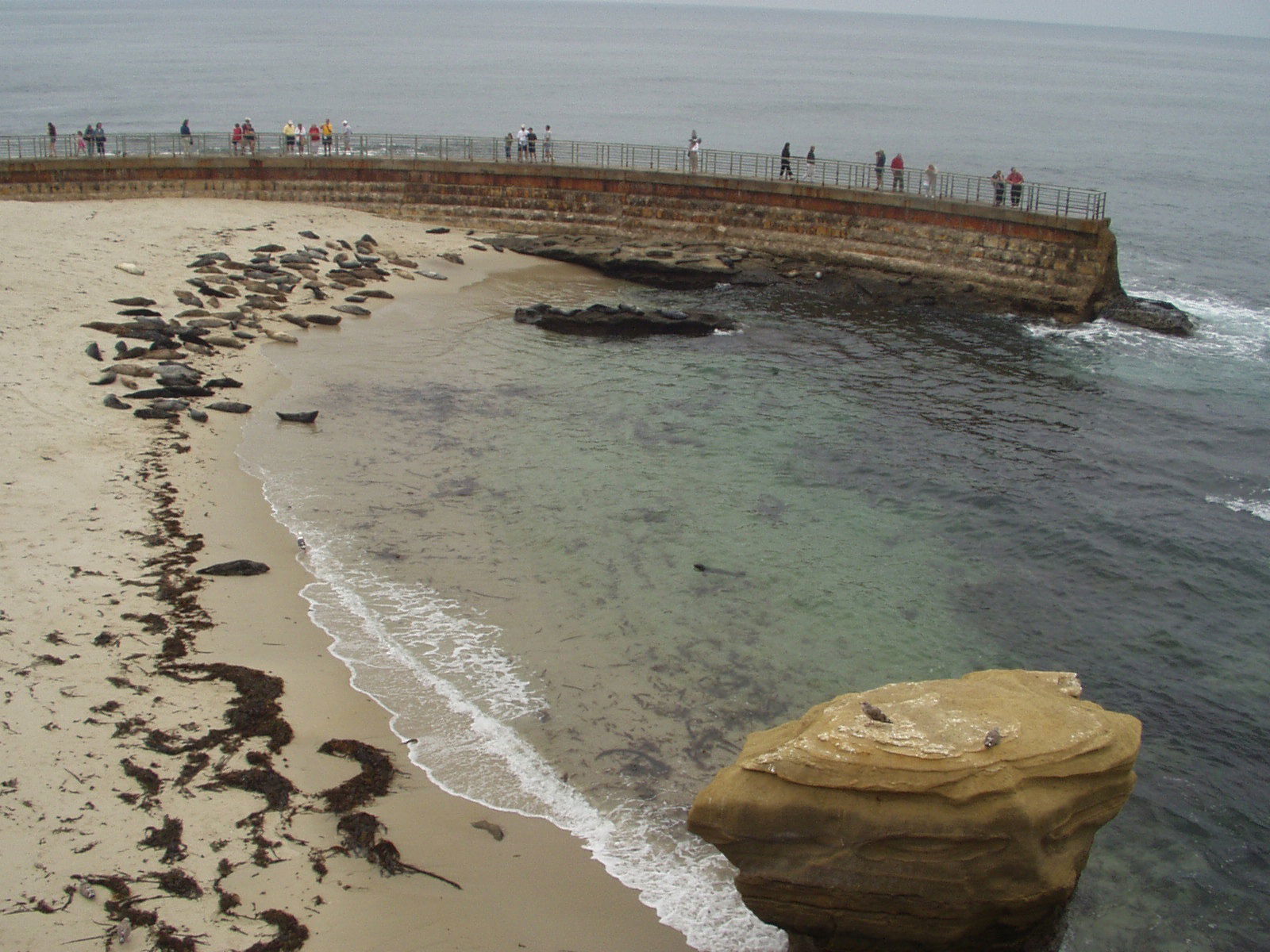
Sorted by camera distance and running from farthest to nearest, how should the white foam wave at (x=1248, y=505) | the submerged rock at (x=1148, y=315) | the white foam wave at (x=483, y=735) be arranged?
the submerged rock at (x=1148, y=315), the white foam wave at (x=1248, y=505), the white foam wave at (x=483, y=735)

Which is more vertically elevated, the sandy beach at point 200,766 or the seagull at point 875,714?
the seagull at point 875,714

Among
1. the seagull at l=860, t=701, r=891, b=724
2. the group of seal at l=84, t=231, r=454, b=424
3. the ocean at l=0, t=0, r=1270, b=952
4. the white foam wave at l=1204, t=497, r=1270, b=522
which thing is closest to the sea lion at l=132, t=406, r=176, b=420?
the group of seal at l=84, t=231, r=454, b=424

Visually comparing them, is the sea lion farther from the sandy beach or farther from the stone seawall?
the stone seawall

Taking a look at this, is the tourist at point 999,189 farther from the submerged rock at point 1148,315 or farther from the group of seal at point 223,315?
the group of seal at point 223,315

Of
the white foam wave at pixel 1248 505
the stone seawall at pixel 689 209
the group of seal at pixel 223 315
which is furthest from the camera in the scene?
the stone seawall at pixel 689 209

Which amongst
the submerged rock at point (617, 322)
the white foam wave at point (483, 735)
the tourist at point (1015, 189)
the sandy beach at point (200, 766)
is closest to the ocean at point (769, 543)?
the white foam wave at point (483, 735)

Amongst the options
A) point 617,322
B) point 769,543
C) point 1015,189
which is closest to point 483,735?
point 769,543

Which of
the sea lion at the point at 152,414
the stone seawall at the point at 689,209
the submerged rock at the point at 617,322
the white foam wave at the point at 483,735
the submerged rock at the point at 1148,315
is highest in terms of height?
the stone seawall at the point at 689,209
